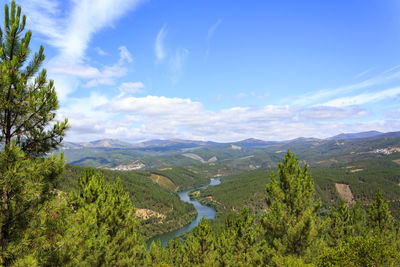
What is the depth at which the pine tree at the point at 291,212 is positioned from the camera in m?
21.8

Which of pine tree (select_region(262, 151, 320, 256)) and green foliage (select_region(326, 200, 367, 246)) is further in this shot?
green foliage (select_region(326, 200, 367, 246))

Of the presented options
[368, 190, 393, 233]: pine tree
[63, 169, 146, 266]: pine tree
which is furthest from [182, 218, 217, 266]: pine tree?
[368, 190, 393, 233]: pine tree

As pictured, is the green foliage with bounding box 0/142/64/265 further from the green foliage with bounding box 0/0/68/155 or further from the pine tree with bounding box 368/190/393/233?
the pine tree with bounding box 368/190/393/233

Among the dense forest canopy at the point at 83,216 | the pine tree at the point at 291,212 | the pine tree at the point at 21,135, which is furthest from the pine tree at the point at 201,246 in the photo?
the pine tree at the point at 21,135

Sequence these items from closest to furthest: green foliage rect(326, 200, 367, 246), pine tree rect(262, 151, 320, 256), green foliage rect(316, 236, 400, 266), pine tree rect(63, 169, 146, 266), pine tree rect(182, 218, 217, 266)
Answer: green foliage rect(316, 236, 400, 266), pine tree rect(262, 151, 320, 256), pine tree rect(63, 169, 146, 266), pine tree rect(182, 218, 217, 266), green foliage rect(326, 200, 367, 246)

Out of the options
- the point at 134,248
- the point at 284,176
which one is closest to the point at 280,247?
the point at 284,176

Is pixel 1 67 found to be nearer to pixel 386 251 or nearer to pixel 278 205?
pixel 278 205

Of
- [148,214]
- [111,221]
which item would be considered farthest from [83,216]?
[148,214]

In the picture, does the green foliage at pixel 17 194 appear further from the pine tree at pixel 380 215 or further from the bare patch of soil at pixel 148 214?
the bare patch of soil at pixel 148 214

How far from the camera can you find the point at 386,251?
18.2 meters

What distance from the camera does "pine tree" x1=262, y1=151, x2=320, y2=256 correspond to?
21.8 meters

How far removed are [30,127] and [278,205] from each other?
22509mm

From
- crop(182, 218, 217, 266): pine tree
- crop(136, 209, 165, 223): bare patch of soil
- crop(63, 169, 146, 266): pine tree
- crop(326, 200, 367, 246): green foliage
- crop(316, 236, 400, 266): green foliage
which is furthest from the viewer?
Result: crop(136, 209, 165, 223): bare patch of soil

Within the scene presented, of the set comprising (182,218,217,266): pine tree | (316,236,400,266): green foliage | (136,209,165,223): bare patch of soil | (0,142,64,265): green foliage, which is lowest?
(136,209,165,223): bare patch of soil
